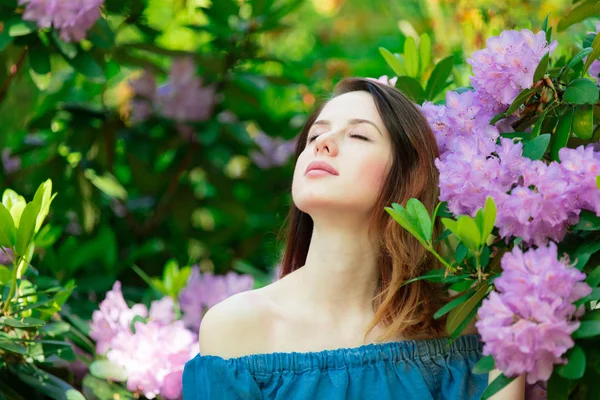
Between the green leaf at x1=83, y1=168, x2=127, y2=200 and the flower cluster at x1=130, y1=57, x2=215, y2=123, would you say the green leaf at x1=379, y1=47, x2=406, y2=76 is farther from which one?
the green leaf at x1=83, y1=168, x2=127, y2=200

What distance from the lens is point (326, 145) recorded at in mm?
1536

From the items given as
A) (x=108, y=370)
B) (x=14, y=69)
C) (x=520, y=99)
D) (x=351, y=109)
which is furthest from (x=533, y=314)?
(x=14, y=69)

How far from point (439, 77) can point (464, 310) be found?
63 centimetres

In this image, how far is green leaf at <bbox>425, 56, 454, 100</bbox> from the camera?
1746 millimetres

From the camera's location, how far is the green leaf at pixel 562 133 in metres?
1.32

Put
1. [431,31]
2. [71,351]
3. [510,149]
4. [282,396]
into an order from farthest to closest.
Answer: [431,31]
[71,351]
[282,396]
[510,149]

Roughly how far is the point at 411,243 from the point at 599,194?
1.49ft

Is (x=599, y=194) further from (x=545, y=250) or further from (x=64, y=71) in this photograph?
(x=64, y=71)

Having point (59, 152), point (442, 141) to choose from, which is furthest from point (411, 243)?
point (59, 152)

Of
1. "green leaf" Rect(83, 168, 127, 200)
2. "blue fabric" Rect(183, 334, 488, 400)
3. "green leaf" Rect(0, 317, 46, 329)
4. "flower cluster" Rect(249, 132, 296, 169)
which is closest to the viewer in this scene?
"blue fabric" Rect(183, 334, 488, 400)

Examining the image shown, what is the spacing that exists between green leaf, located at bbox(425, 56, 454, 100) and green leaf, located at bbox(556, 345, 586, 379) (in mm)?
804

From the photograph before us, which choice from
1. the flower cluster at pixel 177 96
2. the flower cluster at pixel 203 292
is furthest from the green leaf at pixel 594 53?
the flower cluster at pixel 177 96

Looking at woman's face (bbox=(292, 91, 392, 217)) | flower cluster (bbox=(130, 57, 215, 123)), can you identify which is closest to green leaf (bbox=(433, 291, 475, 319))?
woman's face (bbox=(292, 91, 392, 217))

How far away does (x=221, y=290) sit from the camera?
2.14 metres
